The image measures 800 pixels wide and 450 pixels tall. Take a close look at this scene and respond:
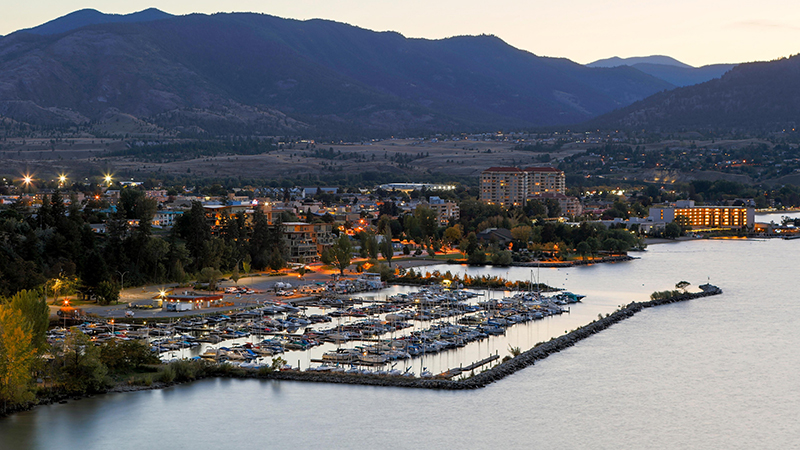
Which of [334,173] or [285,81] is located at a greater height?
[285,81]

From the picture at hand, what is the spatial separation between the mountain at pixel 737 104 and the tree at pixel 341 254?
105616mm

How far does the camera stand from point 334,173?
106 metres

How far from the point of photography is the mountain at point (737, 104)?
132 metres

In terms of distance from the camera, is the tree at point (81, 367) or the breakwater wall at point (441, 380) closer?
the tree at point (81, 367)

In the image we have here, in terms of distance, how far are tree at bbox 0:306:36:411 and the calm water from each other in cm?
45

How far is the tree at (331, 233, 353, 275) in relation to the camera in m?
36.3

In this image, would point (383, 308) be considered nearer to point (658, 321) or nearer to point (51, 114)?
point (658, 321)

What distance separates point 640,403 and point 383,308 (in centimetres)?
1107

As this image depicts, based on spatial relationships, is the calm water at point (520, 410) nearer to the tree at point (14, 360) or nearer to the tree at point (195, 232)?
the tree at point (14, 360)

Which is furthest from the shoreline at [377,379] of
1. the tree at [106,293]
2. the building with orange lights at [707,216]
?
the building with orange lights at [707,216]

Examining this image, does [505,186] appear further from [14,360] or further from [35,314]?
[14,360]

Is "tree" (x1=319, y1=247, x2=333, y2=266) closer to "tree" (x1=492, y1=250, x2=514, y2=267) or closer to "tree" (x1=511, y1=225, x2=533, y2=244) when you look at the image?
"tree" (x1=492, y1=250, x2=514, y2=267)

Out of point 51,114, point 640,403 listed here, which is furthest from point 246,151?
point 640,403

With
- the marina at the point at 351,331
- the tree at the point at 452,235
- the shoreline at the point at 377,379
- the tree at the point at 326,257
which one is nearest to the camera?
the shoreline at the point at 377,379
